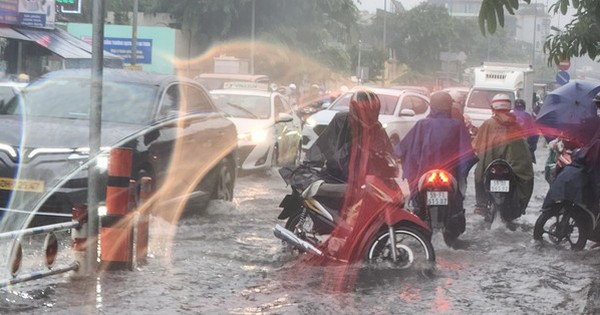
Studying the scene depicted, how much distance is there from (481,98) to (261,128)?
1251 centimetres

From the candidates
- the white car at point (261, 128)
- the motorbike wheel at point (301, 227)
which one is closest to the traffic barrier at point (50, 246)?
the motorbike wheel at point (301, 227)

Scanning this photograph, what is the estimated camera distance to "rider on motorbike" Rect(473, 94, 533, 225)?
1062cm

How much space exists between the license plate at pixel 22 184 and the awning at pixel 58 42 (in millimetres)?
24035

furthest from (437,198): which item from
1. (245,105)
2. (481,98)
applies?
(481,98)

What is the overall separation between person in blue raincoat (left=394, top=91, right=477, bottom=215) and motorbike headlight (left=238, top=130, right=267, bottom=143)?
21.7ft

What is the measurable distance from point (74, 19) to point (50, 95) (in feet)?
153

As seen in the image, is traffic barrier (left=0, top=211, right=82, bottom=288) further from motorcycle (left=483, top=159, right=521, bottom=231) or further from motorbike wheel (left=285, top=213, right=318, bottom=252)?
motorcycle (left=483, top=159, right=521, bottom=231)

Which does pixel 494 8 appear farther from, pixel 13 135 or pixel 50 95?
pixel 50 95

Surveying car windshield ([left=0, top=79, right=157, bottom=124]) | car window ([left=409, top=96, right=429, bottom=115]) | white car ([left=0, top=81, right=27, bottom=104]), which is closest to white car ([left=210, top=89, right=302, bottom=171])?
car window ([left=409, top=96, right=429, bottom=115])

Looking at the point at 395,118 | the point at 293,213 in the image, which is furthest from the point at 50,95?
the point at 395,118

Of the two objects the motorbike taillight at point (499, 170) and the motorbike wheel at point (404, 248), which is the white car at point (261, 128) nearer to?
the motorbike taillight at point (499, 170)

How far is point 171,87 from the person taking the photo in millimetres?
10305

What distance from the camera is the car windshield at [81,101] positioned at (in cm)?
944

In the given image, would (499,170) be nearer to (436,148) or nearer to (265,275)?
(436,148)
